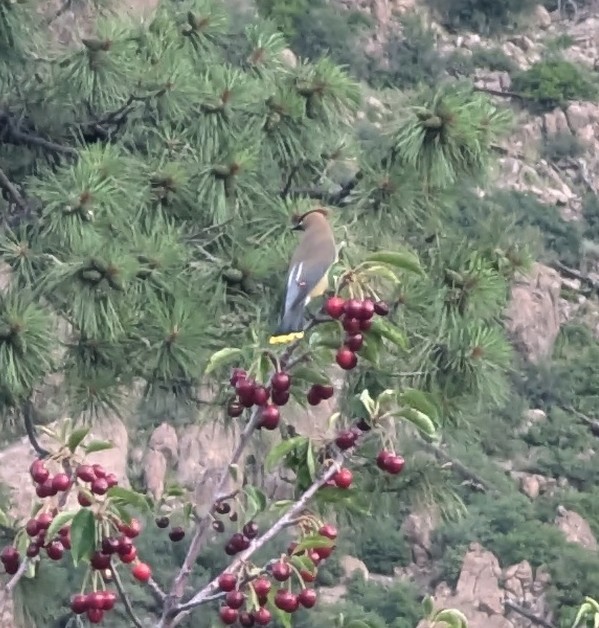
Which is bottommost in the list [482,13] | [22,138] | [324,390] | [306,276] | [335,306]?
[482,13]

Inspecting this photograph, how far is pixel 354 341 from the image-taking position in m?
1.54

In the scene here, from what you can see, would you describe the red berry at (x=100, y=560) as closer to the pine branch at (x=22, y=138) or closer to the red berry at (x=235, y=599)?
the red berry at (x=235, y=599)

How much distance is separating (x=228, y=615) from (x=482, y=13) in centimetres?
1392

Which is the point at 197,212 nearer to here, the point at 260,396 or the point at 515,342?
the point at 260,396

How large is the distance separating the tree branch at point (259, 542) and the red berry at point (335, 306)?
0.46 ft

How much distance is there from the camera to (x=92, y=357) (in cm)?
317

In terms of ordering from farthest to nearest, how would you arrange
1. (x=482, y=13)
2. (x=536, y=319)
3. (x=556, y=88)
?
→ (x=482, y=13)
(x=556, y=88)
(x=536, y=319)

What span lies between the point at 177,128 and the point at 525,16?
11.8m

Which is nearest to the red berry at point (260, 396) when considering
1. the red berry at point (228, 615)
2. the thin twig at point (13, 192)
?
the red berry at point (228, 615)

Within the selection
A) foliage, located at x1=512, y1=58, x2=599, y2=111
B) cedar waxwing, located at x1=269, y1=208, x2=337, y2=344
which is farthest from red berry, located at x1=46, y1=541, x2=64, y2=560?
foliage, located at x1=512, y1=58, x2=599, y2=111

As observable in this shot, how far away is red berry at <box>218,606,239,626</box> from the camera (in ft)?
4.83

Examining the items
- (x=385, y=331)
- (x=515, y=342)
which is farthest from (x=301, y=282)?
(x=515, y=342)

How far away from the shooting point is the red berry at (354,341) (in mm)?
1537

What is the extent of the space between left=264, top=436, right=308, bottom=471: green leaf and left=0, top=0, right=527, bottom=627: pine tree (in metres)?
1.12
